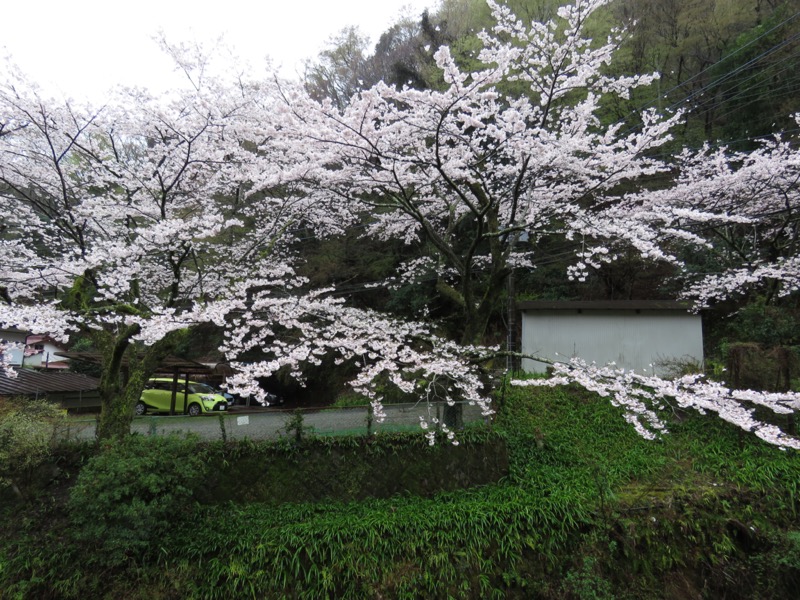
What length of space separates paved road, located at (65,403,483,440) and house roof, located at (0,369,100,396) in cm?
519

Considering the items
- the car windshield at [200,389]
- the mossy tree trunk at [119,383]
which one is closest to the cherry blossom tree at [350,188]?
the mossy tree trunk at [119,383]

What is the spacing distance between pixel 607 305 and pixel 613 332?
0.72 meters

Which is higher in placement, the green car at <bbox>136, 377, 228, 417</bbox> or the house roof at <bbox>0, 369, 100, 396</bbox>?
the house roof at <bbox>0, 369, 100, 396</bbox>

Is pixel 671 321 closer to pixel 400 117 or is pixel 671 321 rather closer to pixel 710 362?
pixel 710 362

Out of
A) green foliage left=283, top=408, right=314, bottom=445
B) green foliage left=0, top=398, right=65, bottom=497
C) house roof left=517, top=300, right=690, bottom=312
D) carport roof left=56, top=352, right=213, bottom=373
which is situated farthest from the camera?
carport roof left=56, top=352, right=213, bottom=373

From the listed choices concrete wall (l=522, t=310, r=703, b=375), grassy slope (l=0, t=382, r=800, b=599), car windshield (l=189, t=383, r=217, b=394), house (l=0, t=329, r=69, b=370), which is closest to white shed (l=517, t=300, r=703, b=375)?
concrete wall (l=522, t=310, r=703, b=375)

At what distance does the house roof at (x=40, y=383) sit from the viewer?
1130 cm

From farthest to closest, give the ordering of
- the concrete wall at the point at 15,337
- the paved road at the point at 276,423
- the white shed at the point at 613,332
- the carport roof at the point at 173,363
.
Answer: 1. the concrete wall at the point at 15,337
2. the carport roof at the point at 173,363
3. the white shed at the point at 613,332
4. the paved road at the point at 276,423

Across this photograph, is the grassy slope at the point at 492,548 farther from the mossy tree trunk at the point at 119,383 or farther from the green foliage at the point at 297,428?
the mossy tree trunk at the point at 119,383

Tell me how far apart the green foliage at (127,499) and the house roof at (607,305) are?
834 centimetres

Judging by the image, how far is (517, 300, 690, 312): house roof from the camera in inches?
398

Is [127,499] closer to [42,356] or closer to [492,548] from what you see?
[492,548]

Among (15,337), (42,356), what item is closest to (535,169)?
(15,337)

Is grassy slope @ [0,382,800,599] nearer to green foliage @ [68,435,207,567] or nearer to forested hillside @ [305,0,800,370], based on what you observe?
green foliage @ [68,435,207,567]
